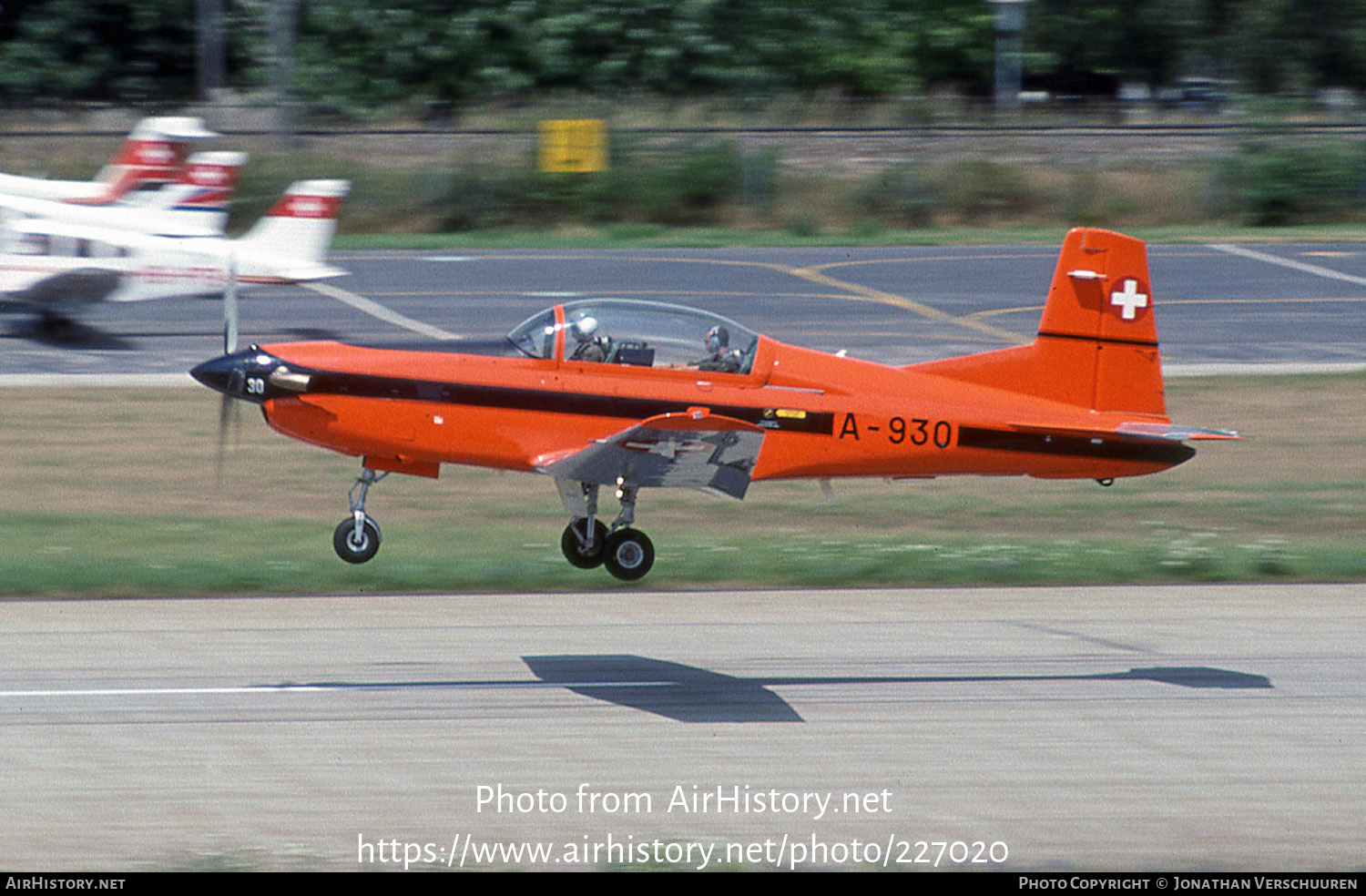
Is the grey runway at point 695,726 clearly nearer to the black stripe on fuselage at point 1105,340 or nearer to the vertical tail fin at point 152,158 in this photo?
the black stripe on fuselage at point 1105,340

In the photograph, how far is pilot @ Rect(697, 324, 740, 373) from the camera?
1253 centimetres

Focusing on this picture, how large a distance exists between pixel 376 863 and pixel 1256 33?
186 feet

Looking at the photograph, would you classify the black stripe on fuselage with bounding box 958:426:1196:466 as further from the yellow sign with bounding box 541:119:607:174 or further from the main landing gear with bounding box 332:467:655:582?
the yellow sign with bounding box 541:119:607:174

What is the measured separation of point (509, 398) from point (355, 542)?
1.65 metres

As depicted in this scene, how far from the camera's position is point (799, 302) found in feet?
105

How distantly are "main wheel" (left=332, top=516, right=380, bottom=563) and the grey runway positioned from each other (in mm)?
1091

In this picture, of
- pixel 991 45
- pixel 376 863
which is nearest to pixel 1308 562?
pixel 376 863

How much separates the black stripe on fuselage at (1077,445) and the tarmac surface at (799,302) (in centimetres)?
1350

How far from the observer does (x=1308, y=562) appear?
57.3 feet

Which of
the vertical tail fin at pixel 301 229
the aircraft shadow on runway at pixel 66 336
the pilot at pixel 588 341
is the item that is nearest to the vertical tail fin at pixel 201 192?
the vertical tail fin at pixel 301 229

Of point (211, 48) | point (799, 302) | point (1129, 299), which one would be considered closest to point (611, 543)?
point (1129, 299)

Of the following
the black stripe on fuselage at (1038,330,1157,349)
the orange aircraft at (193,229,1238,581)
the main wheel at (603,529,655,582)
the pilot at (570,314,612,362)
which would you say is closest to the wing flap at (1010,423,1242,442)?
the orange aircraft at (193,229,1238,581)

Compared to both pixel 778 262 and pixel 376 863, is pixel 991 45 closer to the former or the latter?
pixel 778 262

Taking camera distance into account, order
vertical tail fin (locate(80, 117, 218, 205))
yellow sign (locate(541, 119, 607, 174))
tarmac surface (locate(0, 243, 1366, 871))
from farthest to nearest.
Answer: yellow sign (locate(541, 119, 607, 174)) < vertical tail fin (locate(80, 117, 218, 205)) < tarmac surface (locate(0, 243, 1366, 871))
